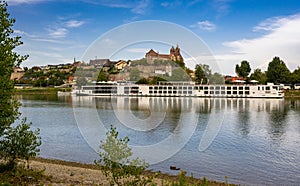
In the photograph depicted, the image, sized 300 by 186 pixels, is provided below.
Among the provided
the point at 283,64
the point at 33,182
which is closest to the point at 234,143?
the point at 33,182

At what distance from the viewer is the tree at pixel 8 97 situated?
991cm

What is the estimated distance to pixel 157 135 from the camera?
26.7 metres

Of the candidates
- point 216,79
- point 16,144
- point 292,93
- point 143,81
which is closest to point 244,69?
point 292,93

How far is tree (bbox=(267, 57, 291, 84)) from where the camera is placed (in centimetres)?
10612

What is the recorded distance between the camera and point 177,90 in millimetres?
97875

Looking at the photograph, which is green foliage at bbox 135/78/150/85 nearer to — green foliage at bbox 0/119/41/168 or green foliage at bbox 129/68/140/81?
green foliage at bbox 129/68/140/81

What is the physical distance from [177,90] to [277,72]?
112 ft

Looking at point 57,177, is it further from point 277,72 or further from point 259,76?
point 259,76

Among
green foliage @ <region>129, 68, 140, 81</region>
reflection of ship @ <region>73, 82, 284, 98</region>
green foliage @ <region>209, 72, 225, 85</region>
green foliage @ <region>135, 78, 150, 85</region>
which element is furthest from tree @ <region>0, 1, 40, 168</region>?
green foliage @ <region>135, 78, 150, 85</region>

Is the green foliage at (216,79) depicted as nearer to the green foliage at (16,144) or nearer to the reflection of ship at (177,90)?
the reflection of ship at (177,90)

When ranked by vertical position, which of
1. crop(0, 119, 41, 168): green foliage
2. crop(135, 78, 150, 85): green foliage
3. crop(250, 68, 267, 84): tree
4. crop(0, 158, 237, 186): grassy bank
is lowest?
crop(0, 158, 237, 186): grassy bank

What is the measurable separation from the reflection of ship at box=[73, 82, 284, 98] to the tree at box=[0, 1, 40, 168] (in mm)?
83253

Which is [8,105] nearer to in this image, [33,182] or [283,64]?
[33,182]

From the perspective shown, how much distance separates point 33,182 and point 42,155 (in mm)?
8938
